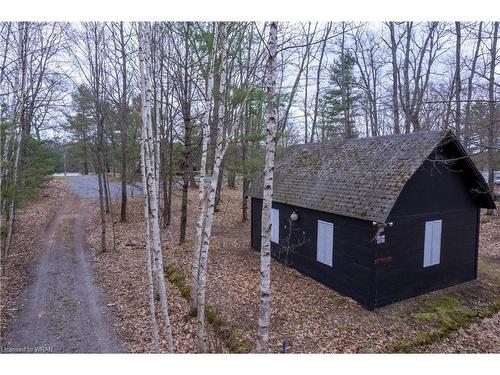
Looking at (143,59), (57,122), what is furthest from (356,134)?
(143,59)

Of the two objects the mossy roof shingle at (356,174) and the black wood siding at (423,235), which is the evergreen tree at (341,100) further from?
the black wood siding at (423,235)

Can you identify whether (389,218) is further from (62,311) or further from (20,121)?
(20,121)

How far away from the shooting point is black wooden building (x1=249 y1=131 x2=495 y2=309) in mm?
7711

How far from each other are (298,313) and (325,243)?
7.86ft

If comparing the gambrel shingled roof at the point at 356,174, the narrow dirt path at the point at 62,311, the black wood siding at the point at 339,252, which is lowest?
the narrow dirt path at the point at 62,311

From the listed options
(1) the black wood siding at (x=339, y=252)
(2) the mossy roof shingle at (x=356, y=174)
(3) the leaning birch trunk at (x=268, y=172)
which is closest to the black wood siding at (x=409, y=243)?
(1) the black wood siding at (x=339, y=252)

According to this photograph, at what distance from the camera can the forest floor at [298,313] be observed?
625 centimetres

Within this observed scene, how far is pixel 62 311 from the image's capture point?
750 cm

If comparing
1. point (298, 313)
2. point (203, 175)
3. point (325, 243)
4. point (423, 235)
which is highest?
point (203, 175)

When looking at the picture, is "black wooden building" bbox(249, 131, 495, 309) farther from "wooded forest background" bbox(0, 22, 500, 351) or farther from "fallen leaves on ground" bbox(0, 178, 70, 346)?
"fallen leaves on ground" bbox(0, 178, 70, 346)

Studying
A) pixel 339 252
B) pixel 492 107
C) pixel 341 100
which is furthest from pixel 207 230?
pixel 341 100

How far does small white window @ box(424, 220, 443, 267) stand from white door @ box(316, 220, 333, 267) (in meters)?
2.47

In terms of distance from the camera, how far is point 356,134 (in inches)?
920

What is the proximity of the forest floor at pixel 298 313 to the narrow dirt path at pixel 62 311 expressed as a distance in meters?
0.37
